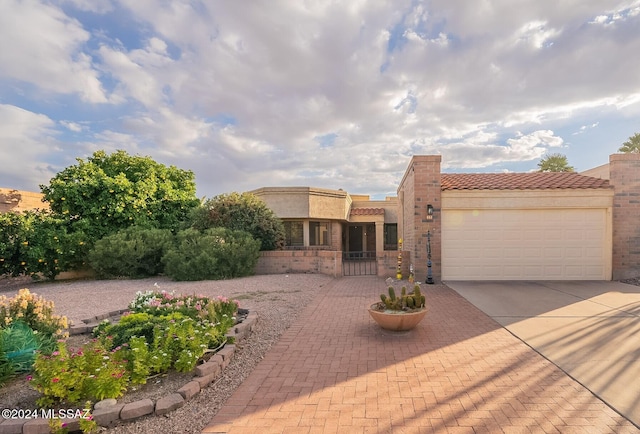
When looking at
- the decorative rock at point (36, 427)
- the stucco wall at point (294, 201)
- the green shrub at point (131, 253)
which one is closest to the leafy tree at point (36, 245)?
the green shrub at point (131, 253)

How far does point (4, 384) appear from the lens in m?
4.05

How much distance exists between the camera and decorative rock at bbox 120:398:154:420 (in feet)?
11.0

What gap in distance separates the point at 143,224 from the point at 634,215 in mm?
19236

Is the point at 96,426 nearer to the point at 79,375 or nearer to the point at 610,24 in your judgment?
the point at 79,375

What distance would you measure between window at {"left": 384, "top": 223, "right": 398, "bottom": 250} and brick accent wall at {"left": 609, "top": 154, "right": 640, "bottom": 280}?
1446 cm

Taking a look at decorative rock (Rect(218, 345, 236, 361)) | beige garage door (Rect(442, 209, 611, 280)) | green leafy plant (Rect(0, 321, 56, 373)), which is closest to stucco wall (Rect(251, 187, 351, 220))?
beige garage door (Rect(442, 209, 611, 280))

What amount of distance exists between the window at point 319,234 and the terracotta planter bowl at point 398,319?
1582cm

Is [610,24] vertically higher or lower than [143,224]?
higher

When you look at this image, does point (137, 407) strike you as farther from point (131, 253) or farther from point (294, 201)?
point (294, 201)

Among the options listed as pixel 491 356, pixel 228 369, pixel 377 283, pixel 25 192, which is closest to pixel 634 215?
pixel 377 283

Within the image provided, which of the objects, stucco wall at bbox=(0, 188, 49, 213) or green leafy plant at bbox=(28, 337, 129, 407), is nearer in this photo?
green leafy plant at bbox=(28, 337, 129, 407)

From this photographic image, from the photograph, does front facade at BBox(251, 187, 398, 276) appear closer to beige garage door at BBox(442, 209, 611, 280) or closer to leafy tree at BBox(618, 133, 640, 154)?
beige garage door at BBox(442, 209, 611, 280)

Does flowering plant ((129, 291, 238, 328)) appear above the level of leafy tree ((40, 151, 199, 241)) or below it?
below

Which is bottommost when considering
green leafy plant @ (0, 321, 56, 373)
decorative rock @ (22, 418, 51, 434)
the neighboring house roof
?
decorative rock @ (22, 418, 51, 434)
